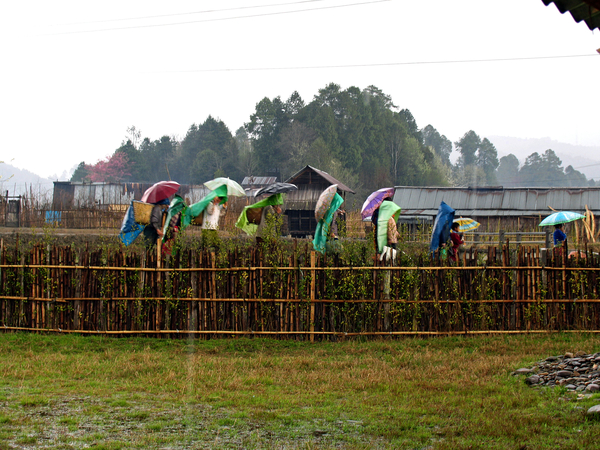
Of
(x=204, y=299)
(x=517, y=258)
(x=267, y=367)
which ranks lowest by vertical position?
(x=267, y=367)

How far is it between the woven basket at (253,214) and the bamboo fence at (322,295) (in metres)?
1.82

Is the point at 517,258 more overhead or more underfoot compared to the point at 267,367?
more overhead

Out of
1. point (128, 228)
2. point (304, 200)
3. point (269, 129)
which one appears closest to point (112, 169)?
point (269, 129)

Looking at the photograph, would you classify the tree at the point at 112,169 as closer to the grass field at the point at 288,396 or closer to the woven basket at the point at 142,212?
the woven basket at the point at 142,212

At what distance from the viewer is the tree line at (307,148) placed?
55281mm

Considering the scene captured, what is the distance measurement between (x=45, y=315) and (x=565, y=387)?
727cm

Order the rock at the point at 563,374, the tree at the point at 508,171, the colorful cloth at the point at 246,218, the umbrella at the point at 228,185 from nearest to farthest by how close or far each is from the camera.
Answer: the rock at the point at 563,374, the colorful cloth at the point at 246,218, the umbrella at the point at 228,185, the tree at the point at 508,171

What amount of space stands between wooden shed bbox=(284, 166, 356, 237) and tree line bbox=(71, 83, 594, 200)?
53.3 ft

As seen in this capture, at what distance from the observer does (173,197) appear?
34.7 ft

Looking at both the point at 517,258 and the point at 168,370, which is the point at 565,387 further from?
the point at 168,370

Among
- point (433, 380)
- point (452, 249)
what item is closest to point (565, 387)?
point (433, 380)

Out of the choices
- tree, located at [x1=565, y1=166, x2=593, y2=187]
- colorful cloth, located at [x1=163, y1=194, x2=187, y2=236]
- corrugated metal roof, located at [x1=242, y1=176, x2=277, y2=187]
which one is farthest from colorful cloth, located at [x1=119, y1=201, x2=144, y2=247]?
tree, located at [x1=565, y1=166, x2=593, y2=187]

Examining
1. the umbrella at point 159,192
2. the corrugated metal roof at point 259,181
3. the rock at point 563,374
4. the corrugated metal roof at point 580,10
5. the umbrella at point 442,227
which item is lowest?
the rock at point 563,374

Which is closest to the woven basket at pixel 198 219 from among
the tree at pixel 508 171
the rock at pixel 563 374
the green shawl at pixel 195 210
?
the green shawl at pixel 195 210
